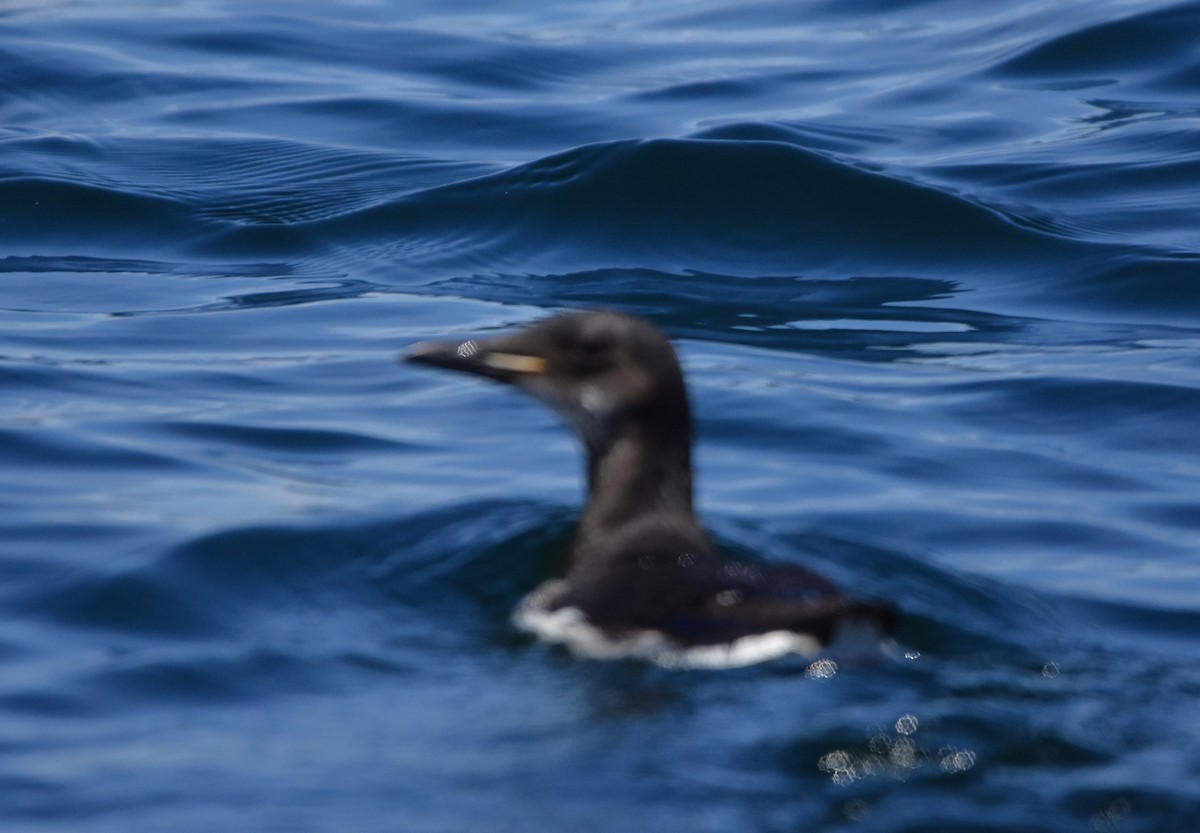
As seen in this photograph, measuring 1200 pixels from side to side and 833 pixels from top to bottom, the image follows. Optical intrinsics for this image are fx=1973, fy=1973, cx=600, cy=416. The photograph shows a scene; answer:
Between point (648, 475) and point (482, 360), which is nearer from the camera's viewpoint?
point (648, 475)

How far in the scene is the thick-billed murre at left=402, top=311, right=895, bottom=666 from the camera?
4.62 metres

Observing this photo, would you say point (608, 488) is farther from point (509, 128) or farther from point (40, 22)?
point (40, 22)

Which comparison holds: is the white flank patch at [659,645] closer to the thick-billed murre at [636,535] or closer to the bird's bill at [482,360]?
the thick-billed murre at [636,535]

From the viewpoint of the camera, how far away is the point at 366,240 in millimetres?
10461

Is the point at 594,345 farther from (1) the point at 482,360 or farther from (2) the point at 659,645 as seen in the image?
(2) the point at 659,645

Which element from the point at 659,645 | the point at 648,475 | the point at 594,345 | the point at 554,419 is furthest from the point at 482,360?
the point at 554,419

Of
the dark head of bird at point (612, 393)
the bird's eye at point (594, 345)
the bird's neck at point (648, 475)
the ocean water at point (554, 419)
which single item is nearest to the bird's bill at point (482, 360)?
the dark head of bird at point (612, 393)

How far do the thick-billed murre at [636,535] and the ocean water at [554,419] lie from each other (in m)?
0.12

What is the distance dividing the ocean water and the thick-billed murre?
12 centimetres

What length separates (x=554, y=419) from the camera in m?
7.80

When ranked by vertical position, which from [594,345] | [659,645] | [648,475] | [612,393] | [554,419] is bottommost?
[659,645]

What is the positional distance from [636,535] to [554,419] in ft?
8.30

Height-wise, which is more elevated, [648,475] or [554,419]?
[648,475]

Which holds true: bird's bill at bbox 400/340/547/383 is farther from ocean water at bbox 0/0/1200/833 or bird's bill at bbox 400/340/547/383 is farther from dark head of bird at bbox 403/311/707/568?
ocean water at bbox 0/0/1200/833
